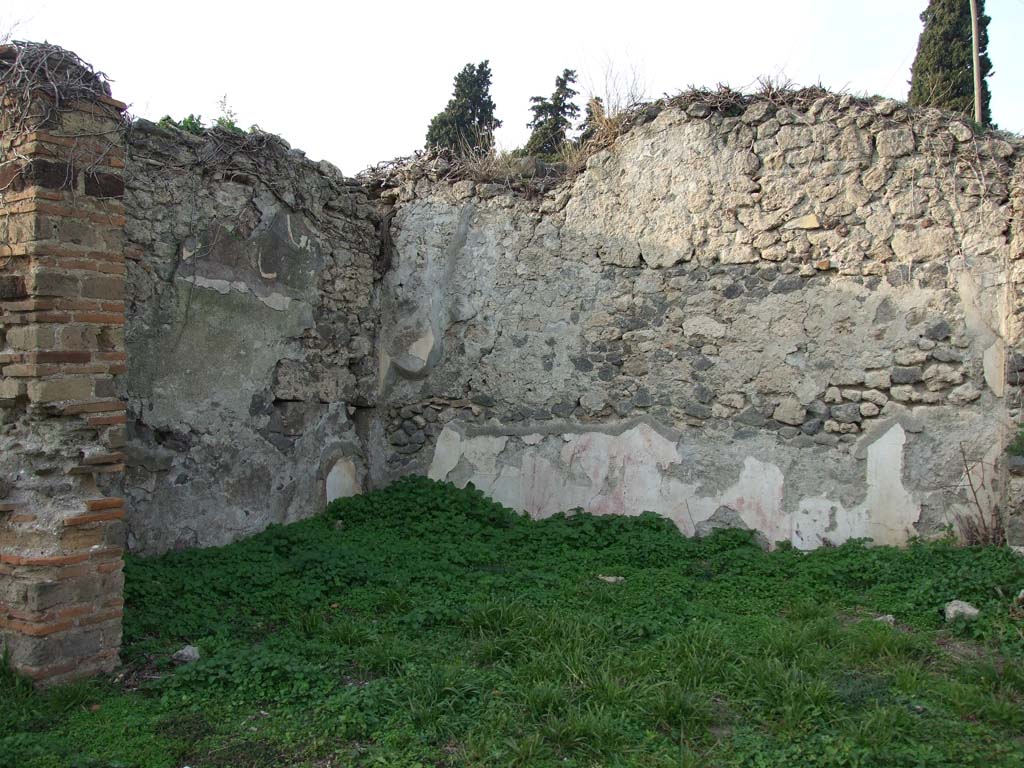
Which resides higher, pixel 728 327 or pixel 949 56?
pixel 949 56

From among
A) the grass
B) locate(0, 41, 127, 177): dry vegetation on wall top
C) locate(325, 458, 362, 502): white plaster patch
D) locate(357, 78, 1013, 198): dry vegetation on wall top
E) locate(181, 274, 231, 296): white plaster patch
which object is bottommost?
the grass

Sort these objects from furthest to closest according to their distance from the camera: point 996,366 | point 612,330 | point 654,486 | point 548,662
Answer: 1. point 612,330
2. point 654,486
3. point 996,366
4. point 548,662

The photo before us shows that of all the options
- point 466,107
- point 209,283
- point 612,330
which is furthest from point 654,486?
point 466,107

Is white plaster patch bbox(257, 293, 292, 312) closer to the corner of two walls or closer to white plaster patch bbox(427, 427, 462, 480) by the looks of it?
the corner of two walls

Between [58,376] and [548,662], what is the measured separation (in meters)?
2.44

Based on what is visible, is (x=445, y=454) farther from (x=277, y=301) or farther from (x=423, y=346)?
(x=277, y=301)

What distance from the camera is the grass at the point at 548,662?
107 inches

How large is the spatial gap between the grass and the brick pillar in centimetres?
29

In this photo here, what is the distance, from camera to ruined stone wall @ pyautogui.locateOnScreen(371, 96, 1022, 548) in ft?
15.8

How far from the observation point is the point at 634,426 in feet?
18.5

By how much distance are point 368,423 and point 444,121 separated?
415 inches

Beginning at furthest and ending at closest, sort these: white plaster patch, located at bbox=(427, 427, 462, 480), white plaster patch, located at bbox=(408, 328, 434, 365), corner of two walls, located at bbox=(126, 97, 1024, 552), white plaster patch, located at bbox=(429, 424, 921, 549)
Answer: white plaster patch, located at bbox=(408, 328, 434, 365) < white plaster patch, located at bbox=(427, 427, 462, 480) < white plaster patch, located at bbox=(429, 424, 921, 549) < corner of two walls, located at bbox=(126, 97, 1024, 552)

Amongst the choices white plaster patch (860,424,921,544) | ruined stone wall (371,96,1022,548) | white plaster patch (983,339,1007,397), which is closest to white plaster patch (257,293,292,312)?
ruined stone wall (371,96,1022,548)

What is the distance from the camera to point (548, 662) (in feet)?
10.8
